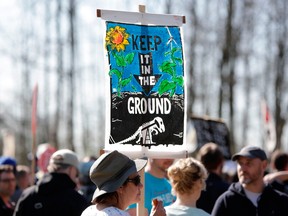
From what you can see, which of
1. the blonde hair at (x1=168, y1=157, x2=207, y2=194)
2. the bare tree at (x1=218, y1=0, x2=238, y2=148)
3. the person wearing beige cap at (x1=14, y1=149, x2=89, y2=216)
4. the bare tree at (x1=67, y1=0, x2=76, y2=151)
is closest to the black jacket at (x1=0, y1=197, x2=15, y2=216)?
the person wearing beige cap at (x1=14, y1=149, x2=89, y2=216)

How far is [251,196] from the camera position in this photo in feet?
26.2

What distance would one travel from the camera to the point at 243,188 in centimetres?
803

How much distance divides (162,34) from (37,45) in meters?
23.5

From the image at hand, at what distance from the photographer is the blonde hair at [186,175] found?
6923 millimetres

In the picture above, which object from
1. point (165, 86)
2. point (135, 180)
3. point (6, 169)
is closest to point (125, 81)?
point (165, 86)

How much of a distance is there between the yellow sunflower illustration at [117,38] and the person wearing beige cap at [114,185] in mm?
1384

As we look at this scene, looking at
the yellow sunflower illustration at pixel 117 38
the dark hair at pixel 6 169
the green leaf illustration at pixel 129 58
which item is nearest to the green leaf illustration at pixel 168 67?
the green leaf illustration at pixel 129 58

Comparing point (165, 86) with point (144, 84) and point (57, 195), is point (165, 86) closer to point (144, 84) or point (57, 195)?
point (144, 84)

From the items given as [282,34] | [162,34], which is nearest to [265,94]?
[282,34]

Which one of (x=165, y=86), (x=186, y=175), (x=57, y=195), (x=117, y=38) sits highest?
(x=117, y=38)

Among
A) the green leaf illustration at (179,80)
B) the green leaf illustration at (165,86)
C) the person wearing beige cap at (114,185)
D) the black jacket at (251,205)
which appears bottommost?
the black jacket at (251,205)

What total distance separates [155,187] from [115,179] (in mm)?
3130

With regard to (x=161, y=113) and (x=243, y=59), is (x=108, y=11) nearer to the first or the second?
(x=161, y=113)

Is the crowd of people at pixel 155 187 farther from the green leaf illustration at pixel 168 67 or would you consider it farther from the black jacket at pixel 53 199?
the green leaf illustration at pixel 168 67
